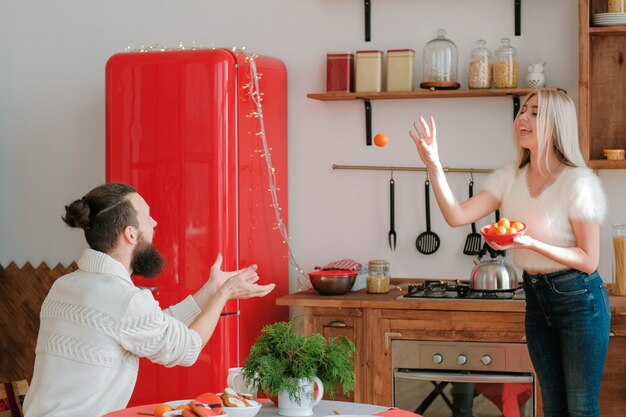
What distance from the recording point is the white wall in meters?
4.33

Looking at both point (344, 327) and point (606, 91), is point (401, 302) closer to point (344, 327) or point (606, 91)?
point (344, 327)

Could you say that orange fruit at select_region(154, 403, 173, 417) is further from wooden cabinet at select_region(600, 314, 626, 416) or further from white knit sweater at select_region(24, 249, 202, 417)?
wooden cabinet at select_region(600, 314, 626, 416)

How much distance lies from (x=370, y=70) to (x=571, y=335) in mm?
1652

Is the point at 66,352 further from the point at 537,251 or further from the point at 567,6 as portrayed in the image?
the point at 567,6

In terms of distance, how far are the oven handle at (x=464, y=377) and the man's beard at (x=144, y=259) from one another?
1.46 metres

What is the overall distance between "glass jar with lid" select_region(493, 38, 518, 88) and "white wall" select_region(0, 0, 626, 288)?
13 cm

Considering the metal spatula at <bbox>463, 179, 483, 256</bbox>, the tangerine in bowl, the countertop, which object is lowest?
the countertop

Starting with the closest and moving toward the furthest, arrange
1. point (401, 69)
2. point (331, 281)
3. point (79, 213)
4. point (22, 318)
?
point (79, 213), point (331, 281), point (401, 69), point (22, 318)

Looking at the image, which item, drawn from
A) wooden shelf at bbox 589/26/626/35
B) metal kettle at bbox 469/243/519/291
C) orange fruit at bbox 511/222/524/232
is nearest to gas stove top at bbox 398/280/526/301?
metal kettle at bbox 469/243/519/291

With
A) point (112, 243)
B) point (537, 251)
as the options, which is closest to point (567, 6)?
point (537, 251)

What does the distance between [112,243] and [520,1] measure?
241 centimetres

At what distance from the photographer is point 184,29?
4711 mm

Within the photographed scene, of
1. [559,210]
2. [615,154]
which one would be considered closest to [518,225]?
[559,210]

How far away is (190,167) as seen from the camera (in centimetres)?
405
